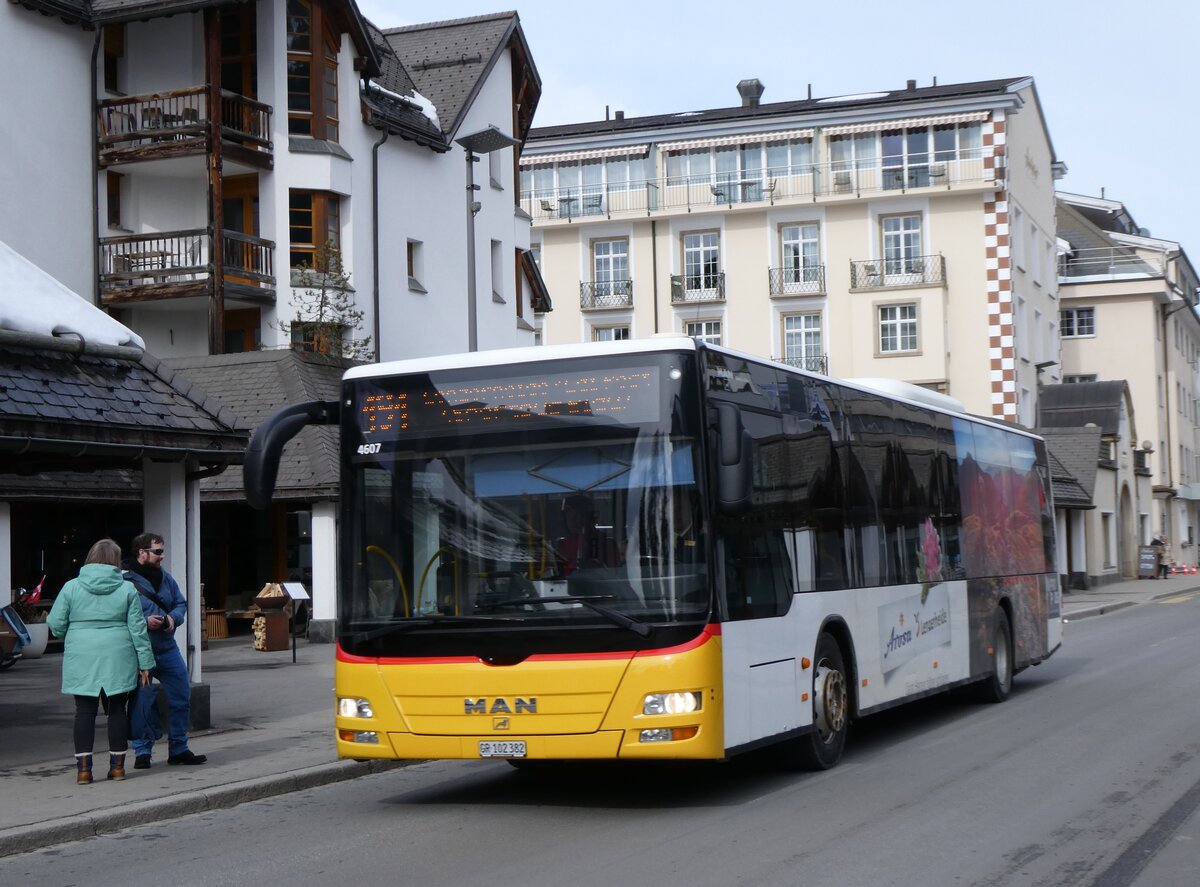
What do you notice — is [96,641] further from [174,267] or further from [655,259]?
[655,259]

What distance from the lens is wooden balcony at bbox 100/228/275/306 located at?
105 ft

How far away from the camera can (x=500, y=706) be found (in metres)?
10.4

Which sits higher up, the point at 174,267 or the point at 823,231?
the point at 823,231

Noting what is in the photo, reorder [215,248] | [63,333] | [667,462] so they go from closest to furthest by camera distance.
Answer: [667,462] → [63,333] → [215,248]

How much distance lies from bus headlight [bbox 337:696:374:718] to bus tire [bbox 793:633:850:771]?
3.24m

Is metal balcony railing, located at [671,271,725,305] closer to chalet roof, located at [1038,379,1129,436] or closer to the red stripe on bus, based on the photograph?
chalet roof, located at [1038,379,1129,436]

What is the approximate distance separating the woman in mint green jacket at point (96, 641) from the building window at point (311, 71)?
23.3 meters

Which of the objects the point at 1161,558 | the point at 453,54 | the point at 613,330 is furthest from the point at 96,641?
the point at 1161,558

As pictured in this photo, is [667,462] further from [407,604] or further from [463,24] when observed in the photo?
[463,24]

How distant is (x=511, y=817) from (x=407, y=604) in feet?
5.01

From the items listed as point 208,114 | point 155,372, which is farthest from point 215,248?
point 155,372

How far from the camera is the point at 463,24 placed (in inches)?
1714

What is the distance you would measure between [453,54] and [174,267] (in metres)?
13.1

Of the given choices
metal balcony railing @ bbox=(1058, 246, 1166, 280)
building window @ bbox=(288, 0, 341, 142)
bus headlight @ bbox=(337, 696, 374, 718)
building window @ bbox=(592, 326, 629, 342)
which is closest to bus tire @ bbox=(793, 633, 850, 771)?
bus headlight @ bbox=(337, 696, 374, 718)
